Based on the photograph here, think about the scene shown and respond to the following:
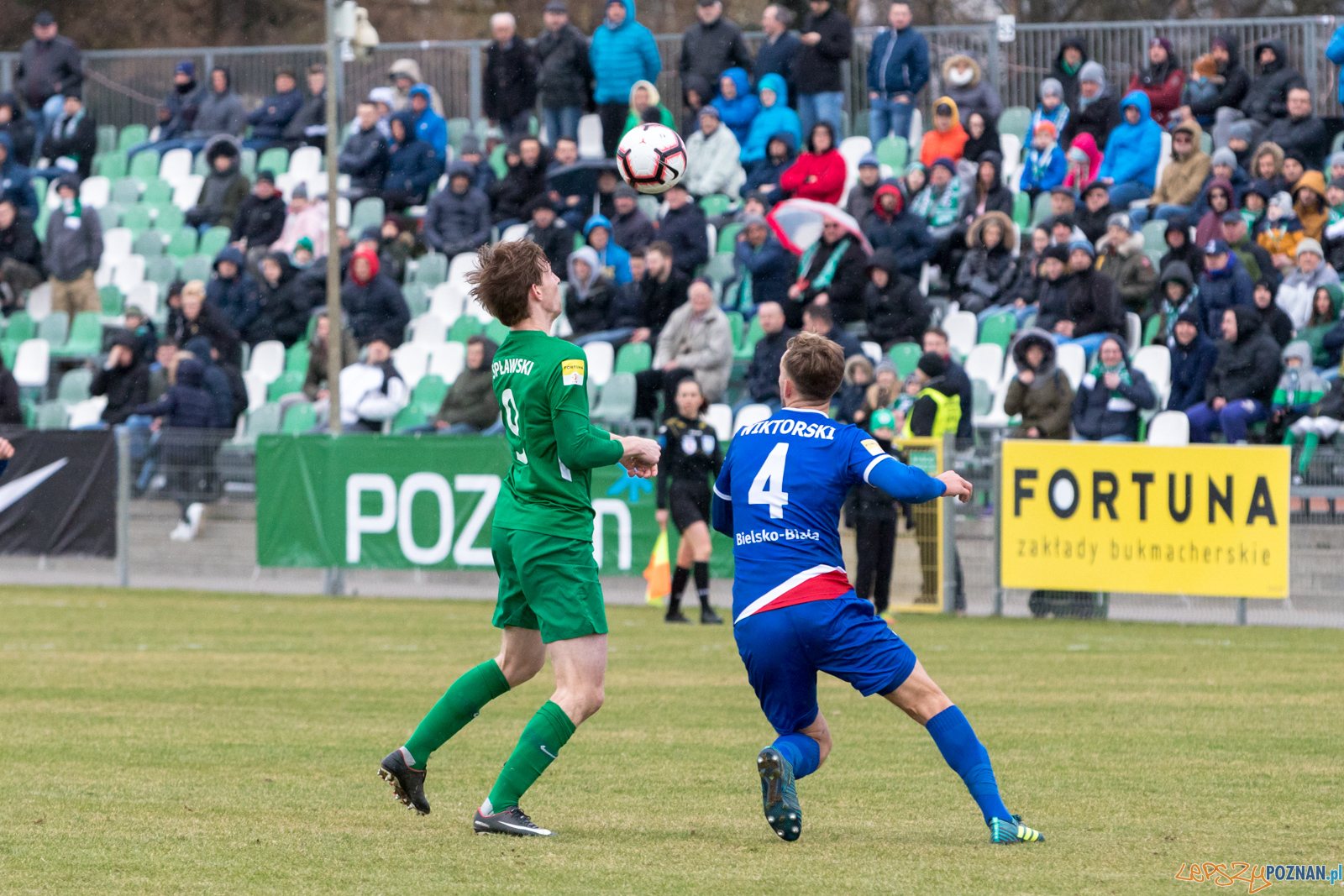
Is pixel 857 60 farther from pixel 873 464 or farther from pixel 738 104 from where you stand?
pixel 873 464

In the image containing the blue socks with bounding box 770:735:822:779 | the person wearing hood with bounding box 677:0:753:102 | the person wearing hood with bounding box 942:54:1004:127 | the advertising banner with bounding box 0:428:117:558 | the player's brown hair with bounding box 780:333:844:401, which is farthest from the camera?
the person wearing hood with bounding box 677:0:753:102

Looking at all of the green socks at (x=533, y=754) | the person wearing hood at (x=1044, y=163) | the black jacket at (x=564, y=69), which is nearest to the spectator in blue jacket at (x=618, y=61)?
the black jacket at (x=564, y=69)

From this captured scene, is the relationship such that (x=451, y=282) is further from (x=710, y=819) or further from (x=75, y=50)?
(x=710, y=819)

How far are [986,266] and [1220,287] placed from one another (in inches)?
121

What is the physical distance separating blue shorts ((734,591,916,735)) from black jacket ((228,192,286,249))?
64.8 ft

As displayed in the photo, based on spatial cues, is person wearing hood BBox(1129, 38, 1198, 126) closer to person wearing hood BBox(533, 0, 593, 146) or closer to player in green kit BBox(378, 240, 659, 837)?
person wearing hood BBox(533, 0, 593, 146)

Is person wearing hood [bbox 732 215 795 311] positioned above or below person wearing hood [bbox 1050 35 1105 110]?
below

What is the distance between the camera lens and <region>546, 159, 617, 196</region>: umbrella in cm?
2352

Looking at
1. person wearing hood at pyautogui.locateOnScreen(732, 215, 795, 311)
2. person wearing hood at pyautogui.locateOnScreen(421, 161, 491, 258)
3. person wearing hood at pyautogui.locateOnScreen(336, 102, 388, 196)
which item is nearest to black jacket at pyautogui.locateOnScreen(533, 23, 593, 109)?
person wearing hood at pyautogui.locateOnScreen(421, 161, 491, 258)

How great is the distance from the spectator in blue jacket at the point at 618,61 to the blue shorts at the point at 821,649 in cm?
1773

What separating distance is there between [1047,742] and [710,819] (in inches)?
107

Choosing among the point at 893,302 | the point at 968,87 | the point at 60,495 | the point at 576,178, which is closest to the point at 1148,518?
the point at 893,302

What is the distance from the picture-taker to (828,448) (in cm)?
656

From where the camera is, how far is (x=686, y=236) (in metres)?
21.1
